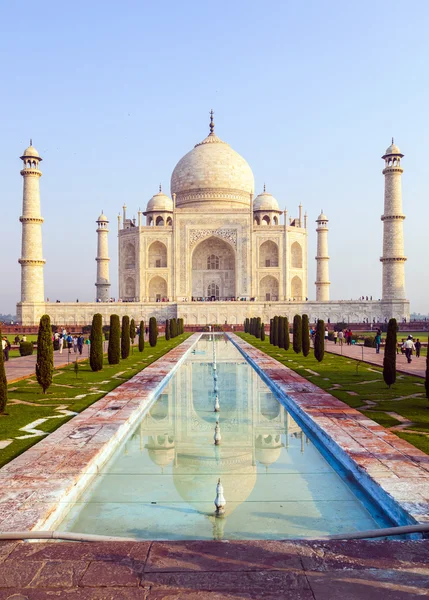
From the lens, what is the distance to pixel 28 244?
29422 millimetres

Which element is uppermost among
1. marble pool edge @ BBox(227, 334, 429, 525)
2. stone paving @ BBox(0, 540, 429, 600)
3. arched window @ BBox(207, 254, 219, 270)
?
arched window @ BBox(207, 254, 219, 270)

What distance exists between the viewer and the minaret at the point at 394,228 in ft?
99.6

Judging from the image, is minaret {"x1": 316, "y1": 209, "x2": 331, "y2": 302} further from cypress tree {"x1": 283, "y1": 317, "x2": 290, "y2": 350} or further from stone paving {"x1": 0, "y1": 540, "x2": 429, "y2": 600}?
stone paving {"x1": 0, "y1": 540, "x2": 429, "y2": 600}

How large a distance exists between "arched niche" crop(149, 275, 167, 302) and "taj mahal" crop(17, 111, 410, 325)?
0.06 m

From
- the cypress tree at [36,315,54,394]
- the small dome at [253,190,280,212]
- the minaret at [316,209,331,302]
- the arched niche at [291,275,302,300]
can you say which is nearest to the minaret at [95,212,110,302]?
the small dome at [253,190,280,212]

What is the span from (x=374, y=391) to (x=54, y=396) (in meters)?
4.90

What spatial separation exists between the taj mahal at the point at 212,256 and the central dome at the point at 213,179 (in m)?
0.07

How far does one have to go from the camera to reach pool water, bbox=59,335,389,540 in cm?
368

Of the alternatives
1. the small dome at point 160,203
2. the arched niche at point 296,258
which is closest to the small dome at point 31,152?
the small dome at point 160,203

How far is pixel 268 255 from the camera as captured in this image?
36188mm

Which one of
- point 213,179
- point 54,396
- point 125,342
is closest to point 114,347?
point 125,342

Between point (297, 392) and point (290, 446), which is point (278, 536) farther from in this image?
point (297, 392)

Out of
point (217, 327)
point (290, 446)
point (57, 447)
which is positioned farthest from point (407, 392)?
point (217, 327)

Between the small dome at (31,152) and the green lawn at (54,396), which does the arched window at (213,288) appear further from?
the green lawn at (54,396)
